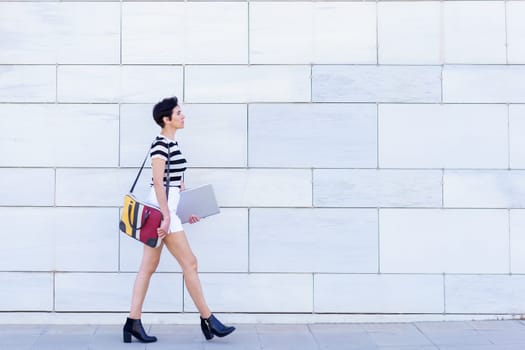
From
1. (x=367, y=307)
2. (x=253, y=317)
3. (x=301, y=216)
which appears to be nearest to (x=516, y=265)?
(x=367, y=307)

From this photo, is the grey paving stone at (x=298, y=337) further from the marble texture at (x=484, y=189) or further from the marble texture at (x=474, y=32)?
the marble texture at (x=474, y=32)

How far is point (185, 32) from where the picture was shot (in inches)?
263

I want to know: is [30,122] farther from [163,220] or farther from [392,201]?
[392,201]

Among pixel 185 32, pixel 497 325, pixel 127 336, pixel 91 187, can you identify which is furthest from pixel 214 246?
pixel 497 325

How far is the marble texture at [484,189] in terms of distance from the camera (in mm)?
6656

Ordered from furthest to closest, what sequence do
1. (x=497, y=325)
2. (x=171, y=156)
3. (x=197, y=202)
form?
(x=497, y=325), (x=197, y=202), (x=171, y=156)

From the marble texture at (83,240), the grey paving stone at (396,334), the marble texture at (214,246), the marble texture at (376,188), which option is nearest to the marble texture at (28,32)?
the marble texture at (83,240)

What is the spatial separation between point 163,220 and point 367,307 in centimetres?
229

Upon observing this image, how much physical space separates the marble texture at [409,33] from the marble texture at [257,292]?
234cm

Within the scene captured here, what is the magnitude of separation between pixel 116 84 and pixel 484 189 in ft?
12.2

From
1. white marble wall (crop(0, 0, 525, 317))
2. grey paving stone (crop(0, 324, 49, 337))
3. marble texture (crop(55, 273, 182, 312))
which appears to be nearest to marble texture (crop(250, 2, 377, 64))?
white marble wall (crop(0, 0, 525, 317))

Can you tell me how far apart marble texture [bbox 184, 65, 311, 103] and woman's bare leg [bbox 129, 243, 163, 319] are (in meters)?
1.62

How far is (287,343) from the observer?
19.5 feet

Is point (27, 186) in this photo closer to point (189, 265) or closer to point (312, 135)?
point (189, 265)
